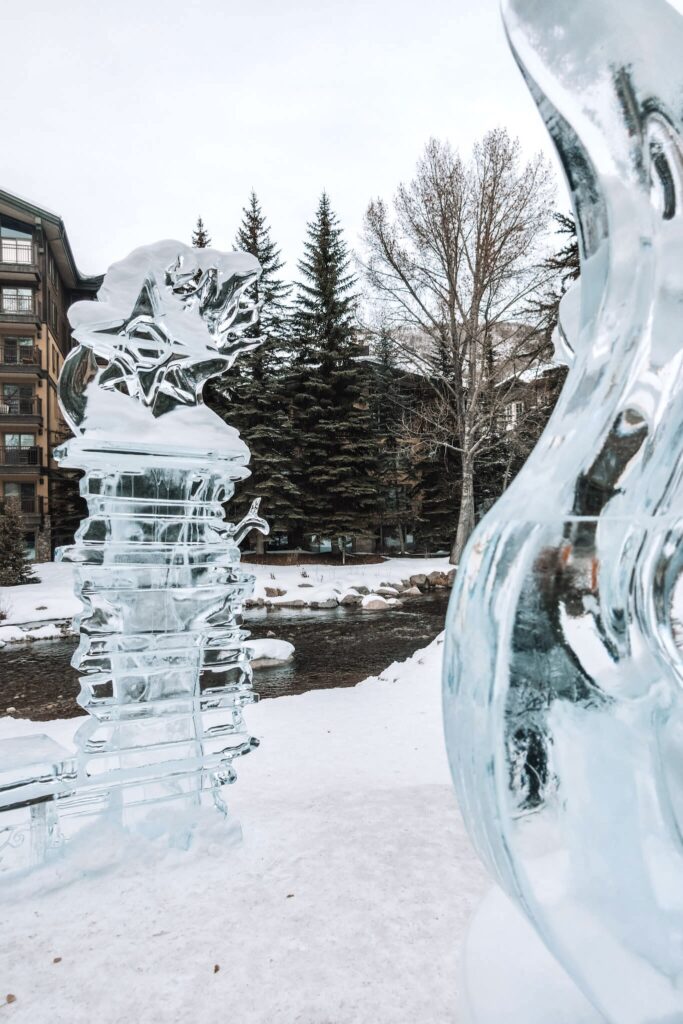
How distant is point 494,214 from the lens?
15320 mm

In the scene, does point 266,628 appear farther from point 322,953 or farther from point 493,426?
point 493,426

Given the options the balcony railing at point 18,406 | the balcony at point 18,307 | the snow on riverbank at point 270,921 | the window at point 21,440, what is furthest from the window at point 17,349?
the snow on riverbank at point 270,921

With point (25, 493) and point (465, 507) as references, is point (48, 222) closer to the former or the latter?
point (25, 493)

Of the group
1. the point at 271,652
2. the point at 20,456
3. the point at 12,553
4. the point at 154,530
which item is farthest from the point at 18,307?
the point at 154,530

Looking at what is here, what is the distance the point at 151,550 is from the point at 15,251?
20.1 meters

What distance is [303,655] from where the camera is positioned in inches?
312

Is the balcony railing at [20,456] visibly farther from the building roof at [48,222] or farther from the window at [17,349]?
the building roof at [48,222]

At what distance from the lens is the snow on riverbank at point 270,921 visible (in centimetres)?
166

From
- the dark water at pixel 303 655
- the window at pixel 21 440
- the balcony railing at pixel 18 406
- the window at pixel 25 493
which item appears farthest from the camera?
the window at pixel 21 440

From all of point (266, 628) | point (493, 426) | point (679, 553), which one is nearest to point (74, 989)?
point (679, 553)

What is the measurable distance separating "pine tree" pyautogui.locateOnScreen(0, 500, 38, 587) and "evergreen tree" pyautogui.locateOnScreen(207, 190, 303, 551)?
5445 millimetres

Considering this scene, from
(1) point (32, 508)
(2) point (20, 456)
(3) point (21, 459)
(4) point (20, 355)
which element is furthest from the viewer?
(4) point (20, 355)

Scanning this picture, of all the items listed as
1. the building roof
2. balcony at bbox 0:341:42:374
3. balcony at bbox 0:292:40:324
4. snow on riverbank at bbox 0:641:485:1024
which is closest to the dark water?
snow on riverbank at bbox 0:641:485:1024

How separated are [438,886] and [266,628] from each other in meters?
7.59
